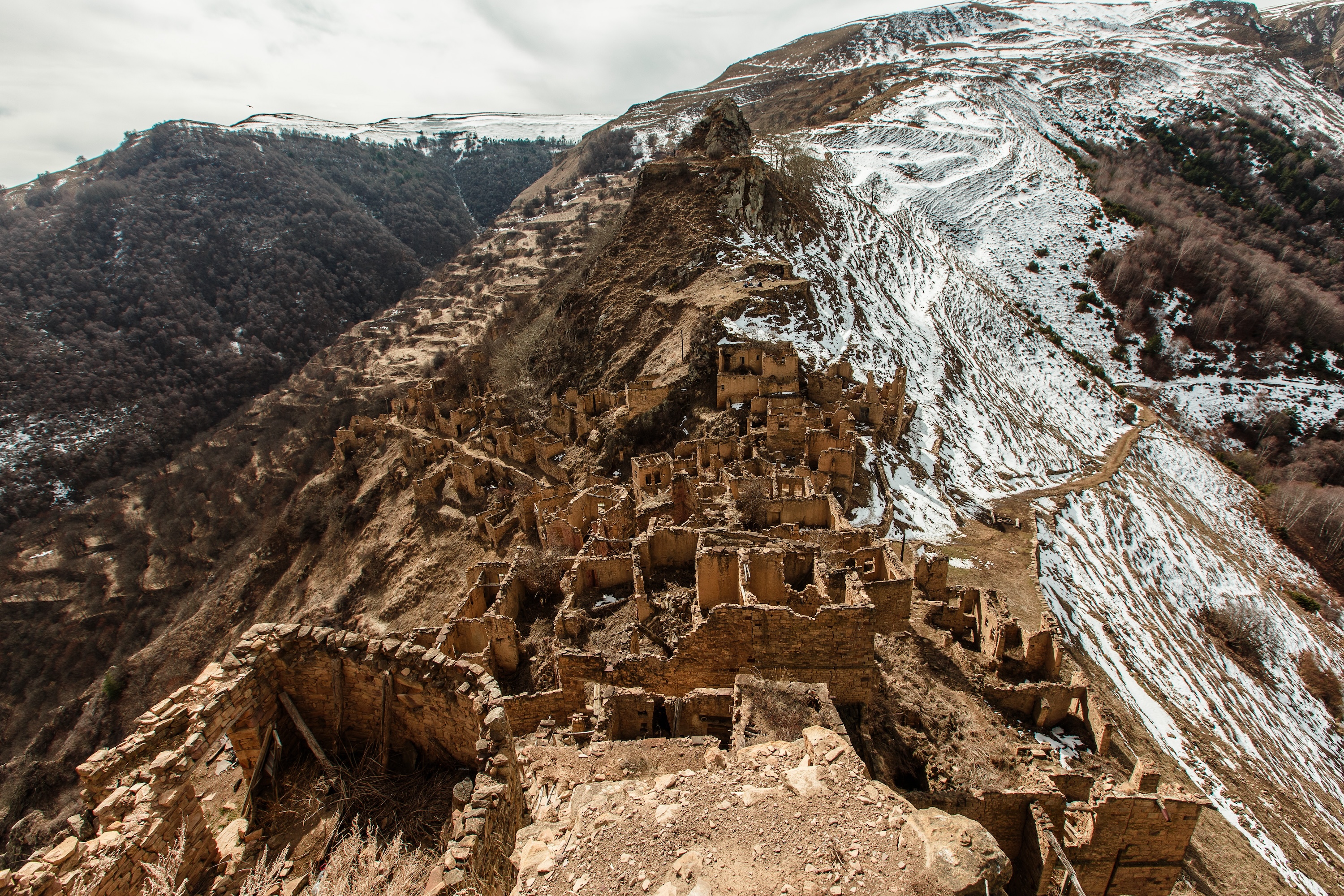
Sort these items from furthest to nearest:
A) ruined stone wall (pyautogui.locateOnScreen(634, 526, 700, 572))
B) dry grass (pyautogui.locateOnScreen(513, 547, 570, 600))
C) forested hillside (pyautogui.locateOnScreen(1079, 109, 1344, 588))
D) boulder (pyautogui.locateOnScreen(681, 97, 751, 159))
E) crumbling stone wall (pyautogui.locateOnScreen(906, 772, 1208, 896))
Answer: boulder (pyautogui.locateOnScreen(681, 97, 751, 159)), forested hillside (pyautogui.locateOnScreen(1079, 109, 1344, 588)), dry grass (pyautogui.locateOnScreen(513, 547, 570, 600)), ruined stone wall (pyautogui.locateOnScreen(634, 526, 700, 572)), crumbling stone wall (pyautogui.locateOnScreen(906, 772, 1208, 896))

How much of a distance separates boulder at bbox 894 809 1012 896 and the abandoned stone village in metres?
0.02

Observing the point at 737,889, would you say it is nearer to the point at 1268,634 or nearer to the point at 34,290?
the point at 1268,634

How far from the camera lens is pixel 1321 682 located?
25953 mm

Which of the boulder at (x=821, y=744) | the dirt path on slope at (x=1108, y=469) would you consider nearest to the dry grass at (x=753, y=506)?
the boulder at (x=821, y=744)

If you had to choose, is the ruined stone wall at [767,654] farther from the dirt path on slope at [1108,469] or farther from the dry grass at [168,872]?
the dirt path on slope at [1108,469]

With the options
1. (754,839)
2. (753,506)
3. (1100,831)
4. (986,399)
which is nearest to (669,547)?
(753,506)

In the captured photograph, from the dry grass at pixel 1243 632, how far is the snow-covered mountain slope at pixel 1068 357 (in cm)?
54

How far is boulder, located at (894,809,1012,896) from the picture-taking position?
4574 millimetres

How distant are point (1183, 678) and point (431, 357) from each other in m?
67.2

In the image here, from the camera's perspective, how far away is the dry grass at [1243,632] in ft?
85.1

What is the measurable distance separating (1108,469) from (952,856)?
141 feet

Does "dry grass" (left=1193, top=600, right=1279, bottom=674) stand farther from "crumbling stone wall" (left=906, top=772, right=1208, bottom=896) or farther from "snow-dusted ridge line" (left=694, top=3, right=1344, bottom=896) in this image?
"crumbling stone wall" (left=906, top=772, right=1208, bottom=896)

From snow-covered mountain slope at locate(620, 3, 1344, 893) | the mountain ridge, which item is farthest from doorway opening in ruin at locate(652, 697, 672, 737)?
snow-covered mountain slope at locate(620, 3, 1344, 893)

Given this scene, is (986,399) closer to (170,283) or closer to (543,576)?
(543,576)
